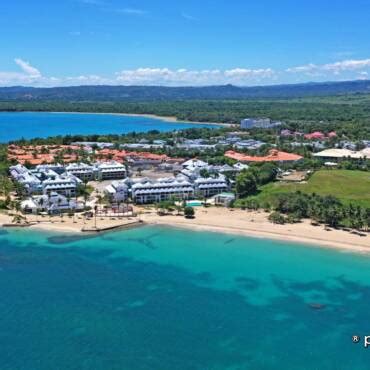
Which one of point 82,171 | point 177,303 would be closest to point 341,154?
point 82,171

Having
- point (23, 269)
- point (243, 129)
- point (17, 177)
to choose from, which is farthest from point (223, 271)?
point (243, 129)

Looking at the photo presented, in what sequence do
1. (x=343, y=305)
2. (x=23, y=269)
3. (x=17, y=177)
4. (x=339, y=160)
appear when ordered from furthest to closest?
1. (x=339, y=160)
2. (x=17, y=177)
3. (x=23, y=269)
4. (x=343, y=305)

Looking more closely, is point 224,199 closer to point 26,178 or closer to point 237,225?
point 237,225

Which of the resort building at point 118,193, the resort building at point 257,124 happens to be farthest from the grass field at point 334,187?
the resort building at point 257,124

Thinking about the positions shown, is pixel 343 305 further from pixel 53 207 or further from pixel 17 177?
pixel 17 177

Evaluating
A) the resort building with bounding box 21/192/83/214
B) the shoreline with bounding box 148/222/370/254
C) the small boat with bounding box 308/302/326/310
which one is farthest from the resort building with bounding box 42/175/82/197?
the small boat with bounding box 308/302/326/310

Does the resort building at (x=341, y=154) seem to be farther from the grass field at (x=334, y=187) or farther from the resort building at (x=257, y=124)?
the resort building at (x=257, y=124)
